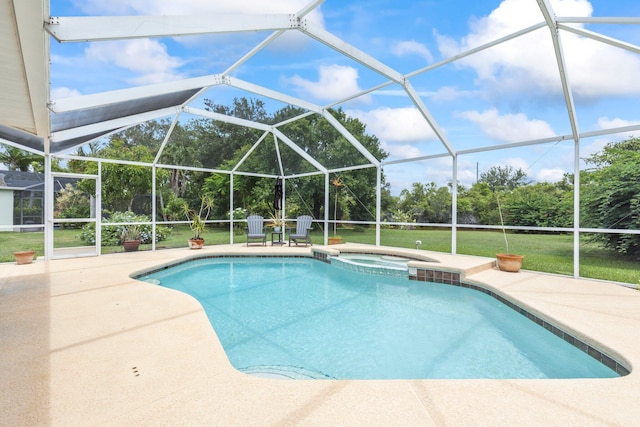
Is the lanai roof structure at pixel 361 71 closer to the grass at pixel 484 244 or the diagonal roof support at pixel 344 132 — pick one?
the diagonal roof support at pixel 344 132

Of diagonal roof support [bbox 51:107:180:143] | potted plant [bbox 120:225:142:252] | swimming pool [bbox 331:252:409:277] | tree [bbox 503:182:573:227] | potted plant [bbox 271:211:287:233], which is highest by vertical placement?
diagonal roof support [bbox 51:107:180:143]

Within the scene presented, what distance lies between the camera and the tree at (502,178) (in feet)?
28.7

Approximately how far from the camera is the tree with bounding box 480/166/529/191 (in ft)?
28.7

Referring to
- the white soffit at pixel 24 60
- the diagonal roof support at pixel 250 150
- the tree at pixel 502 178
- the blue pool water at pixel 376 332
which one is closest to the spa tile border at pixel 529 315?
the blue pool water at pixel 376 332

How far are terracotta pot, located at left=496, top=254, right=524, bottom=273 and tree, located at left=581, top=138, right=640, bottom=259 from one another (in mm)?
2377

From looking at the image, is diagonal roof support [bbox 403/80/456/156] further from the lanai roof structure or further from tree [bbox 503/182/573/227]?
tree [bbox 503/182/573/227]

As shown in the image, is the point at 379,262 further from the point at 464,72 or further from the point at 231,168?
the point at 231,168

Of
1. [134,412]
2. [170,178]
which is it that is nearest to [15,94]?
[134,412]

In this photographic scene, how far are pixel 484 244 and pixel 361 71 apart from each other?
7.99m

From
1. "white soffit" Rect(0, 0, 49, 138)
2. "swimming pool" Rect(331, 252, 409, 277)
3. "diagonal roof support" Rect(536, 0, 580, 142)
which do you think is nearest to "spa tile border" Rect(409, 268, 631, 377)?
"swimming pool" Rect(331, 252, 409, 277)

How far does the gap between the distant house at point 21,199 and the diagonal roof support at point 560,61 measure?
10.4 m

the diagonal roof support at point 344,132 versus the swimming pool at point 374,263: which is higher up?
the diagonal roof support at point 344,132

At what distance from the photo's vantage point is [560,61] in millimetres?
4895

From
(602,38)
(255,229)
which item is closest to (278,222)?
(255,229)
